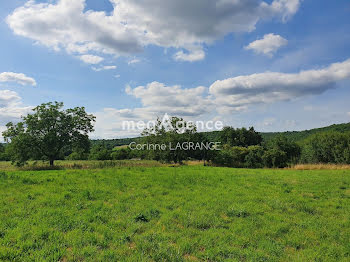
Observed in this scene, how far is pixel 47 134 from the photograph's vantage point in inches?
1166

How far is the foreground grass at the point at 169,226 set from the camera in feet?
14.5

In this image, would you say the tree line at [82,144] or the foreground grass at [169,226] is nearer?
the foreground grass at [169,226]

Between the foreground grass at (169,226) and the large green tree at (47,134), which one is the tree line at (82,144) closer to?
the large green tree at (47,134)

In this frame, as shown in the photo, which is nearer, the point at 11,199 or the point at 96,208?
the point at 96,208

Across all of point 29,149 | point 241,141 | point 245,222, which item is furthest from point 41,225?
point 241,141

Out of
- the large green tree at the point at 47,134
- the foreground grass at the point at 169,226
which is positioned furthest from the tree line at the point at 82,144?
the foreground grass at the point at 169,226

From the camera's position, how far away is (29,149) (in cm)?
2792

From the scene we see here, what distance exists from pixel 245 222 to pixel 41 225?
5974 mm

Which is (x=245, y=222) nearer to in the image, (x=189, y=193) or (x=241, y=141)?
(x=189, y=193)

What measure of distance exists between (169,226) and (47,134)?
3028 cm

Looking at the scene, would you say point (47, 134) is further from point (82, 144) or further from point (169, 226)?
point (169, 226)

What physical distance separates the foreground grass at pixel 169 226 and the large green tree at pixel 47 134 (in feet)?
73.1

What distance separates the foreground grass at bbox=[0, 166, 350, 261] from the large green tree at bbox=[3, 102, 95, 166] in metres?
22.3

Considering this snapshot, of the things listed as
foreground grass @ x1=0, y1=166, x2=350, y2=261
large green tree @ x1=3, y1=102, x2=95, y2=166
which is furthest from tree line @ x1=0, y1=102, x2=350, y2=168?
foreground grass @ x1=0, y1=166, x2=350, y2=261
